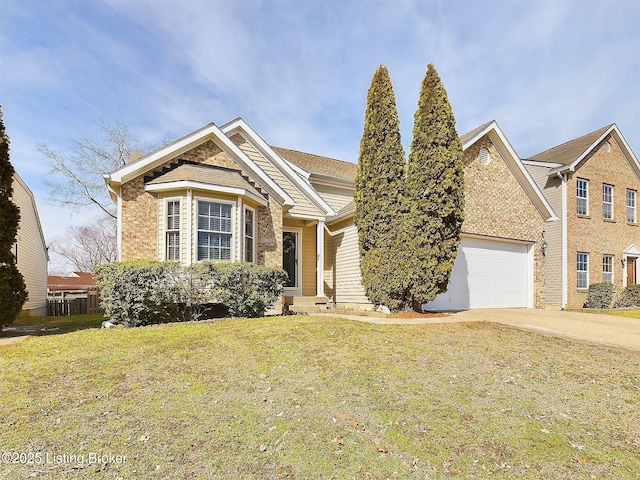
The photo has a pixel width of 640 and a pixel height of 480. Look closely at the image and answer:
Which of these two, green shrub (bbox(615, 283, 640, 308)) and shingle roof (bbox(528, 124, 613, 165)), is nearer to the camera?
shingle roof (bbox(528, 124, 613, 165))

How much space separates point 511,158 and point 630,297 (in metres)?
10.1

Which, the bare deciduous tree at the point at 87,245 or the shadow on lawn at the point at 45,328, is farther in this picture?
the bare deciduous tree at the point at 87,245

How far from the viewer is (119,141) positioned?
2686 centimetres

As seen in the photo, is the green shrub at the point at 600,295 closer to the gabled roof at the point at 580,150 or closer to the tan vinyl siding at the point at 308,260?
the gabled roof at the point at 580,150

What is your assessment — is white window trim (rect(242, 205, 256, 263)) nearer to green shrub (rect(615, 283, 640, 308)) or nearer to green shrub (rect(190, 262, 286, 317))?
green shrub (rect(190, 262, 286, 317))

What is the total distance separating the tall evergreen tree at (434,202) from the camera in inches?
419

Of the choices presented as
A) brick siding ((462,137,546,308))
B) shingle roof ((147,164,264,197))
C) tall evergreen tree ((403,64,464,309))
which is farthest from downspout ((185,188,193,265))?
brick siding ((462,137,546,308))

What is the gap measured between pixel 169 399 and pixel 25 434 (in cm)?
129

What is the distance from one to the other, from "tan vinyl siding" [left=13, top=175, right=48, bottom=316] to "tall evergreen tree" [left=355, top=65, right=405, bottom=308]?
43.0 ft

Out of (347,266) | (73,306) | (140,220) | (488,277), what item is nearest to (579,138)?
(488,277)

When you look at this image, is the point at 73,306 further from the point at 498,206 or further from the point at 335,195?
the point at 498,206

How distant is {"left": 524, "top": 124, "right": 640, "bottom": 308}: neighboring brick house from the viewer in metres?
16.9

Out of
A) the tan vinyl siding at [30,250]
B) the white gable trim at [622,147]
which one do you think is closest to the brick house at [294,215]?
the white gable trim at [622,147]

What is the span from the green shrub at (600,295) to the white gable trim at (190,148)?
49.3 ft
